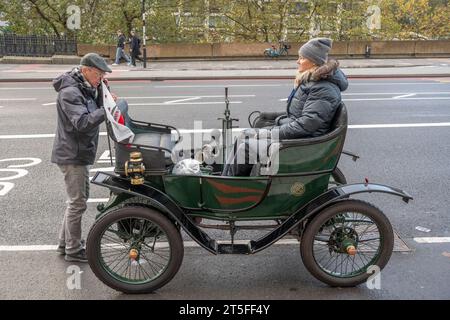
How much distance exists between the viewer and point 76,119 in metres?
3.49

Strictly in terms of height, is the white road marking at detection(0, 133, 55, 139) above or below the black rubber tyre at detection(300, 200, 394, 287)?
above

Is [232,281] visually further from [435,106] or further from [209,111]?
[435,106]

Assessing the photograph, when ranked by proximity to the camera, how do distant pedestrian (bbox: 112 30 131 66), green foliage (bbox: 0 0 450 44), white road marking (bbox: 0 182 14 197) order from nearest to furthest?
white road marking (bbox: 0 182 14 197) < distant pedestrian (bbox: 112 30 131 66) < green foliage (bbox: 0 0 450 44)

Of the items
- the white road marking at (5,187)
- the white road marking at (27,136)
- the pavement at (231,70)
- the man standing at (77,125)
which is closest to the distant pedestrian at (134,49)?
the pavement at (231,70)

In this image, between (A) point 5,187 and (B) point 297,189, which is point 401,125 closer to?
(B) point 297,189

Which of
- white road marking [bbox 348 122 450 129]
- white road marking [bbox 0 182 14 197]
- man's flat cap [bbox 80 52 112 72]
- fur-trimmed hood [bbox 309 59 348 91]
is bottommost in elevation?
white road marking [bbox 0 182 14 197]

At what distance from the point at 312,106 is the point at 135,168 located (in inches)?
55.0

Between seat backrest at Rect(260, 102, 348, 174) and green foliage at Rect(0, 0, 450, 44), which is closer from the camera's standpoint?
seat backrest at Rect(260, 102, 348, 174)

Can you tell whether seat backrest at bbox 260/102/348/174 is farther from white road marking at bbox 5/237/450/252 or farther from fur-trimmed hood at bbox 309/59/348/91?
white road marking at bbox 5/237/450/252

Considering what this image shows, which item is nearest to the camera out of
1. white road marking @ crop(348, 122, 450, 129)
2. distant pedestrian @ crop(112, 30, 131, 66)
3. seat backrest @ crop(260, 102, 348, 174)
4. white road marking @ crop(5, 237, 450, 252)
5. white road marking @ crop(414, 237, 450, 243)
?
seat backrest @ crop(260, 102, 348, 174)

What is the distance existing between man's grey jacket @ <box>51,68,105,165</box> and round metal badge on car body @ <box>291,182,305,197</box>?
1.49 meters

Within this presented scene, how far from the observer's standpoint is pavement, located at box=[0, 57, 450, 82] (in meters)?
18.2

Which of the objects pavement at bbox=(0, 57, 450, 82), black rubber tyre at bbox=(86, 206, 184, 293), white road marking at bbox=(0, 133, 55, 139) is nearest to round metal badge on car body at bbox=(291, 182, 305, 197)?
black rubber tyre at bbox=(86, 206, 184, 293)
